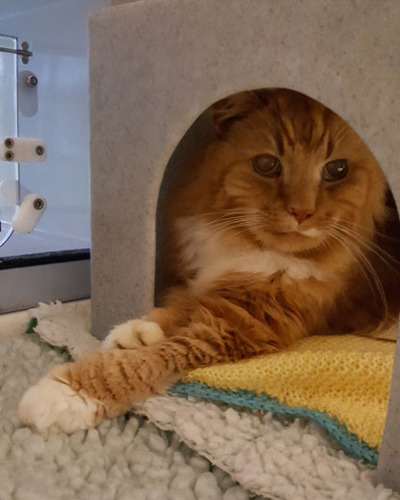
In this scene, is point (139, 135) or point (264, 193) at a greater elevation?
point (139, 135)

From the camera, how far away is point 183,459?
90 centimetres

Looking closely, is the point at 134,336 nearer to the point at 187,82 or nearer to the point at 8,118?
the point at 187,82

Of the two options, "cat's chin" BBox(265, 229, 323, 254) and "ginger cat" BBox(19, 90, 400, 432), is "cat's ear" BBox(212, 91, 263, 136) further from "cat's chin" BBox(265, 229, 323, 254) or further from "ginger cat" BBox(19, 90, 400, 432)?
"cat's chin" BBox(265, 229, 323, 254)

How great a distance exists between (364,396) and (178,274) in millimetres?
628

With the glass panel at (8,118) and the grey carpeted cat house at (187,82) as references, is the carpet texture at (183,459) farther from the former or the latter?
the glass panel at (8,118)

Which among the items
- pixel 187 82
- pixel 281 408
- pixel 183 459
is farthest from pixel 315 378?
pixel 187 82

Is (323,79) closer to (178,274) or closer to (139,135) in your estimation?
(139,135)

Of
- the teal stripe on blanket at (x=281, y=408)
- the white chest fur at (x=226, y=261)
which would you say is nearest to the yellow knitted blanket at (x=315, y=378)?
the teal stripe on blanket at (x=281, y=408)

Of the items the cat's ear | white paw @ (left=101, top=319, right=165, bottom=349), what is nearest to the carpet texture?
white paw @ (left=101, top=319, right=165, bottom=349)

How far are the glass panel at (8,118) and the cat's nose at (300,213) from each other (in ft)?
3.59

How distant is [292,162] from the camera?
1.19 m

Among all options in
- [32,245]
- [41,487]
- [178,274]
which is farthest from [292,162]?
[32,245]

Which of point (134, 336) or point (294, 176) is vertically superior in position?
point (294, 176)

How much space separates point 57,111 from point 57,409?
4.58 ft
